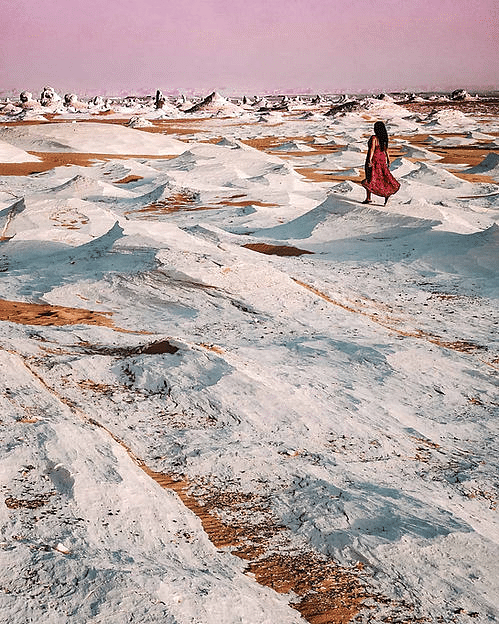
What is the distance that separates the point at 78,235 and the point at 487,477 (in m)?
7.10

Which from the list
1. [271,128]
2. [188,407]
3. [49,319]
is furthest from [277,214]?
[271,128]

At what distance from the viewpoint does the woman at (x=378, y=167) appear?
9483 mm

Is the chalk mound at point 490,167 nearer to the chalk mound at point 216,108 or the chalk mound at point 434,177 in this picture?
the chalk mound at point 434,177

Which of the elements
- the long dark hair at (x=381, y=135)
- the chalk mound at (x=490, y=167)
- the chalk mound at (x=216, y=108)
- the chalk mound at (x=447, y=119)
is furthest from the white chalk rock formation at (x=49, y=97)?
the long dark hair at (x=381, y=135)

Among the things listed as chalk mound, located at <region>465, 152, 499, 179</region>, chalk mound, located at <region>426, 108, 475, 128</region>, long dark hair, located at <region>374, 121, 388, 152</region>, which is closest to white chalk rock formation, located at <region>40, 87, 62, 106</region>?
chalk mound, located at <region>426, 108, 475, 128</region>

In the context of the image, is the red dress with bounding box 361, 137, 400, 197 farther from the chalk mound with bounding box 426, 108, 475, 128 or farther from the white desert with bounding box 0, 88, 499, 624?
the chalk mound with bounding box 426, 108, 475, 128

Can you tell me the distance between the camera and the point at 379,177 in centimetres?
977

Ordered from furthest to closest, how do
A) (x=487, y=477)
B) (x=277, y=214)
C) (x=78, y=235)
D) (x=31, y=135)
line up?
(x=31, y=135), (x=277, y=214), (x=78, y=235), (x=487, y=477)

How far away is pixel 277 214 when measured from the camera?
36.5 feet

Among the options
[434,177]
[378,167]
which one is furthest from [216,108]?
[378,167]

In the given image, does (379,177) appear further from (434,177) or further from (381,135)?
(434,177)

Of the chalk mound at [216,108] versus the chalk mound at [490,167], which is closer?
the chalk mound at [490,167]

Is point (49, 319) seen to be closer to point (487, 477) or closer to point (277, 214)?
point (487, 477)

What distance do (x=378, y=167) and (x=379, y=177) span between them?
0.58ft
